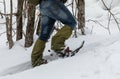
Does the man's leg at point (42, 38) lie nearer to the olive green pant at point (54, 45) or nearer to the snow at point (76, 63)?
the olive green pant at point (54, 45)

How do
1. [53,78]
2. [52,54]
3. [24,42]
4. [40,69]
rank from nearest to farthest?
[53,78] < [40,69] < [52,54] < [24,42]

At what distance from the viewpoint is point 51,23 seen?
5.46 m

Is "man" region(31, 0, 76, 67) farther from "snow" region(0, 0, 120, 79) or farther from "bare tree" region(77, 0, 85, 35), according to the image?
"bare tree" region(77, 0, 85, 35)

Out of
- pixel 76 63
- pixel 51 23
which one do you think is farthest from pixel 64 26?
pixel 76 63

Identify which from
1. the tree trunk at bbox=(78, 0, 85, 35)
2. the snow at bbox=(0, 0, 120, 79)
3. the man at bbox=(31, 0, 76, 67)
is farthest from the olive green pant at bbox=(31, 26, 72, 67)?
the tree trunk at bbox=(78, 0, 85, 35)

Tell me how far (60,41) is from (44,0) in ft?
2.06

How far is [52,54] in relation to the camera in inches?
230

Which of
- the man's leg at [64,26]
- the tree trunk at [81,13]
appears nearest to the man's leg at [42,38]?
the man's leg at [64,26]

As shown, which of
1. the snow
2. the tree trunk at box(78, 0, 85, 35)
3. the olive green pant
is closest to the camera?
the snow

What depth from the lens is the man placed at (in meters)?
5.36

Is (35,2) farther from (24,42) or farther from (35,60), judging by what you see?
(24,42)

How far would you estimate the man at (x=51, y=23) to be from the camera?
211 inches

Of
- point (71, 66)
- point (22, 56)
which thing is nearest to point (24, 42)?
point (22, 56)

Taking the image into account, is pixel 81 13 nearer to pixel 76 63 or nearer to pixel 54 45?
pixel 54 45
